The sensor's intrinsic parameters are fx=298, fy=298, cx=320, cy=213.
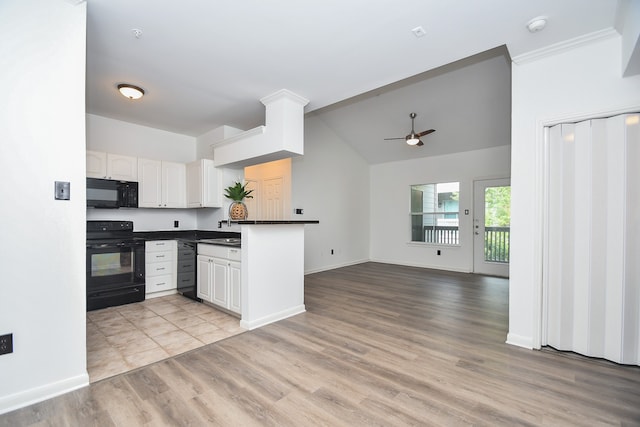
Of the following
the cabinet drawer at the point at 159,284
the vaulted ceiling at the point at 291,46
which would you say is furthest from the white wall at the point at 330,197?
the cabinet drawer at the point at 159,284

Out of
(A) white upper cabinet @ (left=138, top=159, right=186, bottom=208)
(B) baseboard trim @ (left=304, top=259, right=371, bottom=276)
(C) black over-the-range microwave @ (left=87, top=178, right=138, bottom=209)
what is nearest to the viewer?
(C) black over-the-range microwave @ (left=87, top=178, right=138, bottom=209)

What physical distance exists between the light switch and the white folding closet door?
3.75 meters

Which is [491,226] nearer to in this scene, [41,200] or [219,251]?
[219,251]

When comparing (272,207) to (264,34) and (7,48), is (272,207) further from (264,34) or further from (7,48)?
(7,48)

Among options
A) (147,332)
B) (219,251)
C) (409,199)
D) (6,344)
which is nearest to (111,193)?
(219,251)

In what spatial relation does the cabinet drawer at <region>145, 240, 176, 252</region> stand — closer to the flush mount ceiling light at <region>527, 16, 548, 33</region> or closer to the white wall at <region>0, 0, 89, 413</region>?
the white wall at <region>0, 0, 89, 413</region>

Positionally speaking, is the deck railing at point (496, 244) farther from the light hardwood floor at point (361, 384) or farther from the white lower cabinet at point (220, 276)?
the white lower cabinet at point (220, 276)

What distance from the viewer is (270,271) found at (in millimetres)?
3340

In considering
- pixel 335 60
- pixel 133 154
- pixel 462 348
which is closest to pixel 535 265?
pixel 462 348

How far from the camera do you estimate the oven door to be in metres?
3.63

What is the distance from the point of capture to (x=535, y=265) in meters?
2.63

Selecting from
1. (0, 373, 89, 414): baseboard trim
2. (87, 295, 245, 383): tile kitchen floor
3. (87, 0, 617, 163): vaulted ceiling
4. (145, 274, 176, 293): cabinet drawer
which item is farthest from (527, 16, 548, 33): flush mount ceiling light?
(145, 274, 176, 293): cabinet drawer

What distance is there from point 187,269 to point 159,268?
48 centimetres

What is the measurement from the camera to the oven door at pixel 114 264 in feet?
11.9
